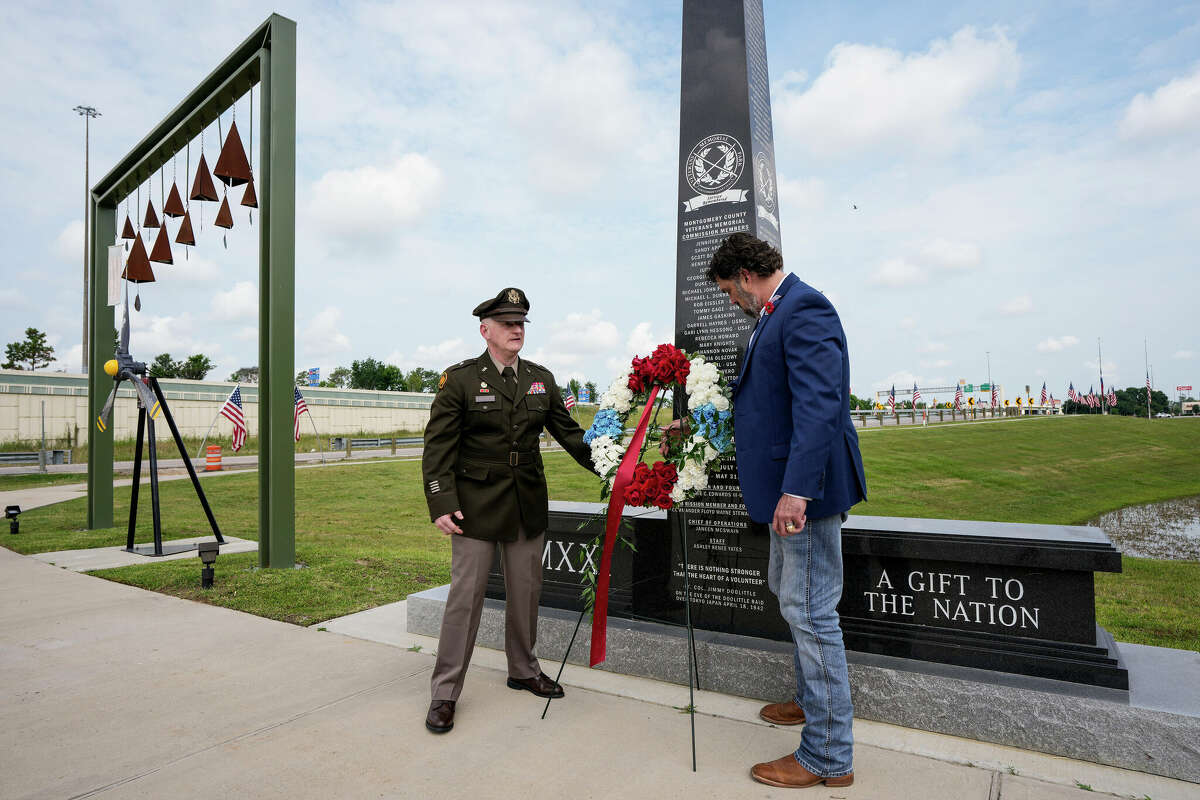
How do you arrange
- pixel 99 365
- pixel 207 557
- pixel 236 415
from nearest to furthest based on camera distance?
pixel 207 557 < pixel 99 365 < pixel 236 415

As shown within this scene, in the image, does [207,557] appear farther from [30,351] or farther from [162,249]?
[30,351]

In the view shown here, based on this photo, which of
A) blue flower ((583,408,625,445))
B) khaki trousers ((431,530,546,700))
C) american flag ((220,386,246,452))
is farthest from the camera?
american flag ((220,386,246,452))

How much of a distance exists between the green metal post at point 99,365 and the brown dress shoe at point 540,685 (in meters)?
9.40

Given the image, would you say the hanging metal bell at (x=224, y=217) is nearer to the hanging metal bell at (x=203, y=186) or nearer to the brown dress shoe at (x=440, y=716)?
the hanging metal bell at (x=203, y=186)

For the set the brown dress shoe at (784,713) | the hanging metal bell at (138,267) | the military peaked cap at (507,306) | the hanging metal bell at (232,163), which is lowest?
the brown dress shoe at (784,713)

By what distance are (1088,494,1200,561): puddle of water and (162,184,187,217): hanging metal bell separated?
14394 millimetres

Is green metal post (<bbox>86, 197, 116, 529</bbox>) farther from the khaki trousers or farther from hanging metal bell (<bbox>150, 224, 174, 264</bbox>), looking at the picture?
the khaki trousers

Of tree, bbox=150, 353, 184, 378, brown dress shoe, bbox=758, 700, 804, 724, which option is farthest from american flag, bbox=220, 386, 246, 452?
tree, bbox=150, 353, 184, 378

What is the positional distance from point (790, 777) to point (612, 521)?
1225 millimetres

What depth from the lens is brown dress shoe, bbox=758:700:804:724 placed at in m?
3.06

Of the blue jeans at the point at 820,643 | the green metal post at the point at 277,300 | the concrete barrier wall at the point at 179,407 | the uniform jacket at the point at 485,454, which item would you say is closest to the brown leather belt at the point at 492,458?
the uniform jacket at the point at 485,454

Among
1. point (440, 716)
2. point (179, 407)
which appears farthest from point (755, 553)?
point (179, 407)

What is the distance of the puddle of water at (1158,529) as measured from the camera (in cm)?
1058

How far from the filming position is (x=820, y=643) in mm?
2547
